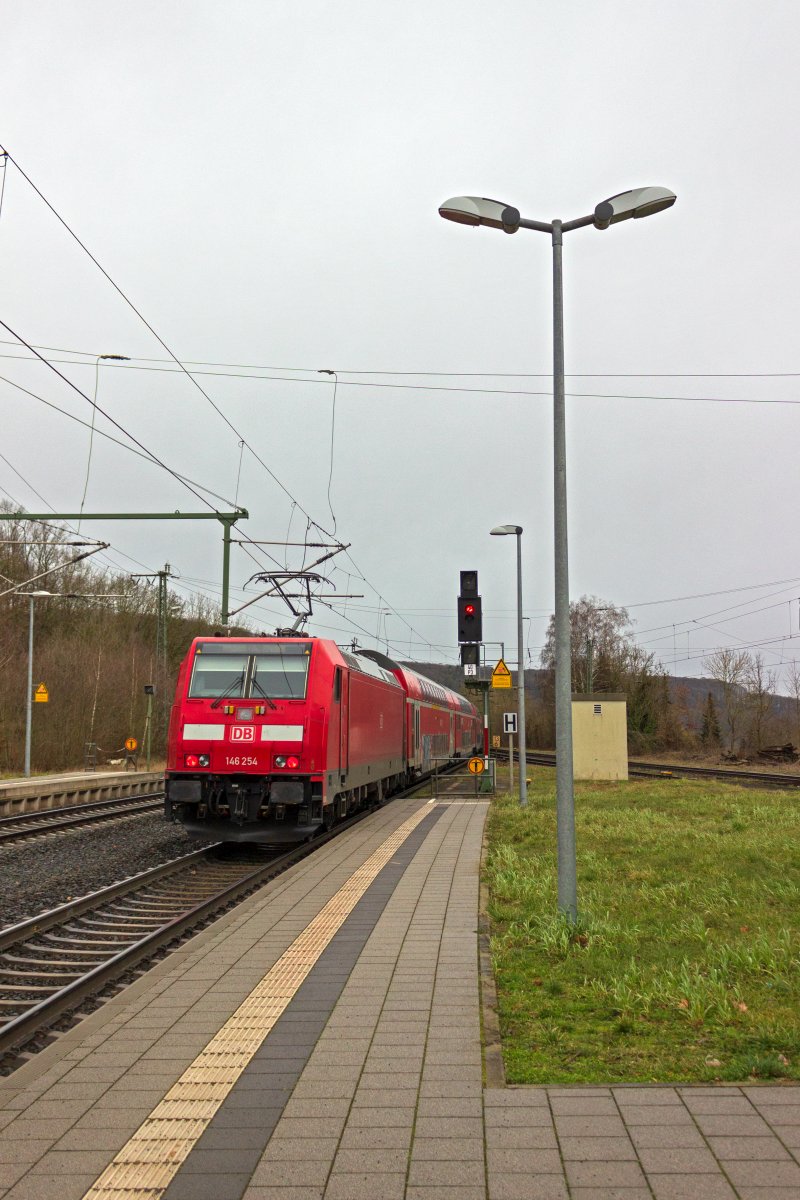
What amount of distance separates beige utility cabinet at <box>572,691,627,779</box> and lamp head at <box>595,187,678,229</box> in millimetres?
24248

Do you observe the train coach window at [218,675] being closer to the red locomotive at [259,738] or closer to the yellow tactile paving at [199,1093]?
the red locomotive at [259,738]

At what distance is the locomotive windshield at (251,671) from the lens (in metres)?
14.8

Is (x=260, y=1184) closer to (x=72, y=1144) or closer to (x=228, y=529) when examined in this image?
(x=72, y=1144)

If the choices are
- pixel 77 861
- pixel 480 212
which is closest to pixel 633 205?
pixel 480 212

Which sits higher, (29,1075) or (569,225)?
(569,225)

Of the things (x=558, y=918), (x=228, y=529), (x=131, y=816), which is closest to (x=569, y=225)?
(x=558, y=918)

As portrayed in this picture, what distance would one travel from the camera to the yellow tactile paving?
387 centimetres

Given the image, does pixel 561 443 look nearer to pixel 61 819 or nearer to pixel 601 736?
pixel 61 819

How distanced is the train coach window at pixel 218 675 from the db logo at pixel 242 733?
18.8 inches

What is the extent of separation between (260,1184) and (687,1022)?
2.99 meters

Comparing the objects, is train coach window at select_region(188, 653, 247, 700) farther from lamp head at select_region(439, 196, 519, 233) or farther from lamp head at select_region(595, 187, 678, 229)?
lamp head at select_region(595, 187, 678, 229)

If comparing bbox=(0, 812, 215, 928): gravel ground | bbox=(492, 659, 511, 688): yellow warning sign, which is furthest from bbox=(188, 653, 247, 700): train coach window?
bbox=(492, 659, 511, 688): yellow warning sign

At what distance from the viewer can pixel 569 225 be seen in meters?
9.38

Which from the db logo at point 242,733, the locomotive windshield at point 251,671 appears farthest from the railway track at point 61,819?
the db logo at point 242,733
